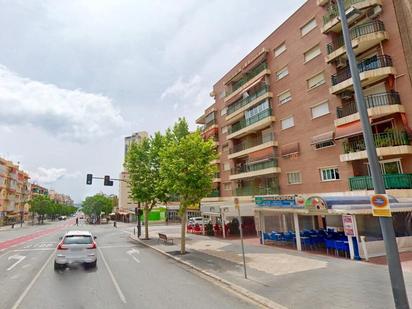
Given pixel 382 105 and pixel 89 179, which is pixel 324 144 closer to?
pixel 382 105

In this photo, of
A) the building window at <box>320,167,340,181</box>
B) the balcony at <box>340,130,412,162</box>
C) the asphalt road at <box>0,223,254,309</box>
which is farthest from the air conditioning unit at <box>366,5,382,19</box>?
the asphalt road at <box>0,223,254,309</box>

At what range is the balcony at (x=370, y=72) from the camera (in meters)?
17.5

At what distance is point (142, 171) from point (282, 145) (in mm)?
13680

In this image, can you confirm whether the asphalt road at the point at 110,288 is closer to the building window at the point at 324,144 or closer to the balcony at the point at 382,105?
the balcony at the point at 382,105

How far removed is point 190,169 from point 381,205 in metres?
11.9

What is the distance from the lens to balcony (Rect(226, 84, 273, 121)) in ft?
95.8

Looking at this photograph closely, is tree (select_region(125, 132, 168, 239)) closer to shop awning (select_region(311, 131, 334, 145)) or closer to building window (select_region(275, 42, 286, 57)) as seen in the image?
shop awning (select_region(311, 131, 334, 145))

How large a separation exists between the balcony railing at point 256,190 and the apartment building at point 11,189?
62278 mm

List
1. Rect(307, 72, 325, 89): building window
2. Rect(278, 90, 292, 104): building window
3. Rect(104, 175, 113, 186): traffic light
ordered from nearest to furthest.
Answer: Rect(307, 72, 325, 89): building window
Rect(278, 90, 292, 104): building window
Rect(104, 175, 113, 186): traffic light

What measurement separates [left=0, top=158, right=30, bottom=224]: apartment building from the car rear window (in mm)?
67413

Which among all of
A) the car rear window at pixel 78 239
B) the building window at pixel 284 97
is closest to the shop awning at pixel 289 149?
the building window at pixel 284 97

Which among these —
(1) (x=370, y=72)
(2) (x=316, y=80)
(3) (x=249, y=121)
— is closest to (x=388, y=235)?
(1) (x=370, y=72)

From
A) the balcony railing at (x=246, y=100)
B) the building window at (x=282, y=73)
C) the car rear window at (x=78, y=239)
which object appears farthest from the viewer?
the balcony railing at (x=246, y=100)

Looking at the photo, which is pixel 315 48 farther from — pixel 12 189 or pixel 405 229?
pixel 12 189
